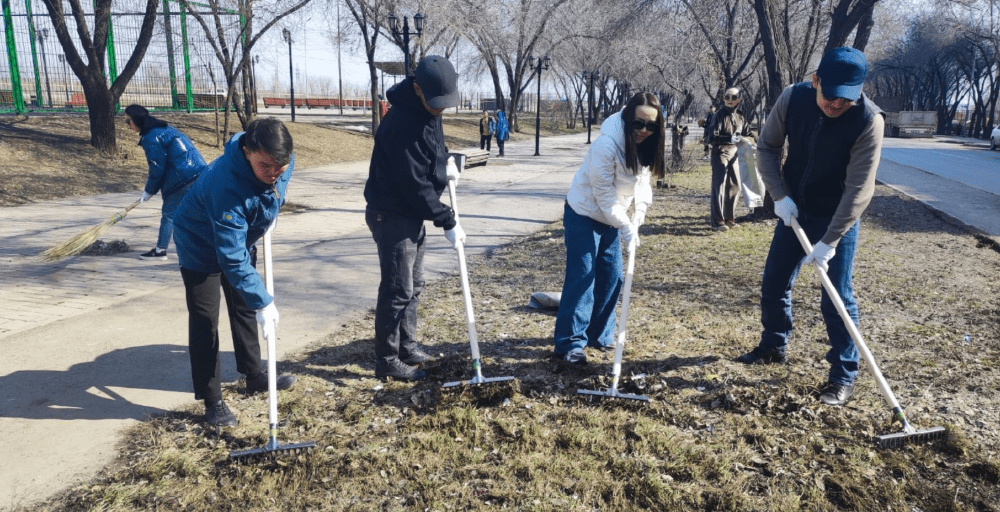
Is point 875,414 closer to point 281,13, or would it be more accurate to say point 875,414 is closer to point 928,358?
point 928,358

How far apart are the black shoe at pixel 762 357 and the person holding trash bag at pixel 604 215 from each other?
2.82 feet

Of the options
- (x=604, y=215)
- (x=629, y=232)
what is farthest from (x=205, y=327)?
(x=629, y=232)

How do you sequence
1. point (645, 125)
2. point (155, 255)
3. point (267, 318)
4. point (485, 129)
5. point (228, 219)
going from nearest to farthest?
point (228, 219) < point (267, 318) < point (645, 125) < point (155, 255) < point (485, 129)

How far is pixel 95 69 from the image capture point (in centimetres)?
1398

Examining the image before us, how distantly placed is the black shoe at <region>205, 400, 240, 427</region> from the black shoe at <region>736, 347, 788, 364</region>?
120 inches

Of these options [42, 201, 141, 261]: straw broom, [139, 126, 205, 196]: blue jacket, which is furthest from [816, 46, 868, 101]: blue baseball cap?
[42, 201, 141, 261]: straw broom

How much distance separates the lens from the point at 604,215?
3.99 meters

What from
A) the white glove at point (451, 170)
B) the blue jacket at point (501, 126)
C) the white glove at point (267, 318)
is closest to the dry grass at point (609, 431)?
the white glove at point (267, 318)

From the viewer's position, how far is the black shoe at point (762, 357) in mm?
4234

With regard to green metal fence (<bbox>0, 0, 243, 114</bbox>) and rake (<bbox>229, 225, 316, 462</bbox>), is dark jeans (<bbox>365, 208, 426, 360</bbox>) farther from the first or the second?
green metal fence (<bbox>0, 0, 243, 114</bbox>)

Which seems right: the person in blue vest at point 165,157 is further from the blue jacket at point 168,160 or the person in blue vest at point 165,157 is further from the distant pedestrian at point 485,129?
the distant pedestrian at point 485,129

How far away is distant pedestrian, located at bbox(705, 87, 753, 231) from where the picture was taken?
8523 mm

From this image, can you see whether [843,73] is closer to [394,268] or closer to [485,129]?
[394,268]

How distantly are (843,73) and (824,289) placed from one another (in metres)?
1.15
